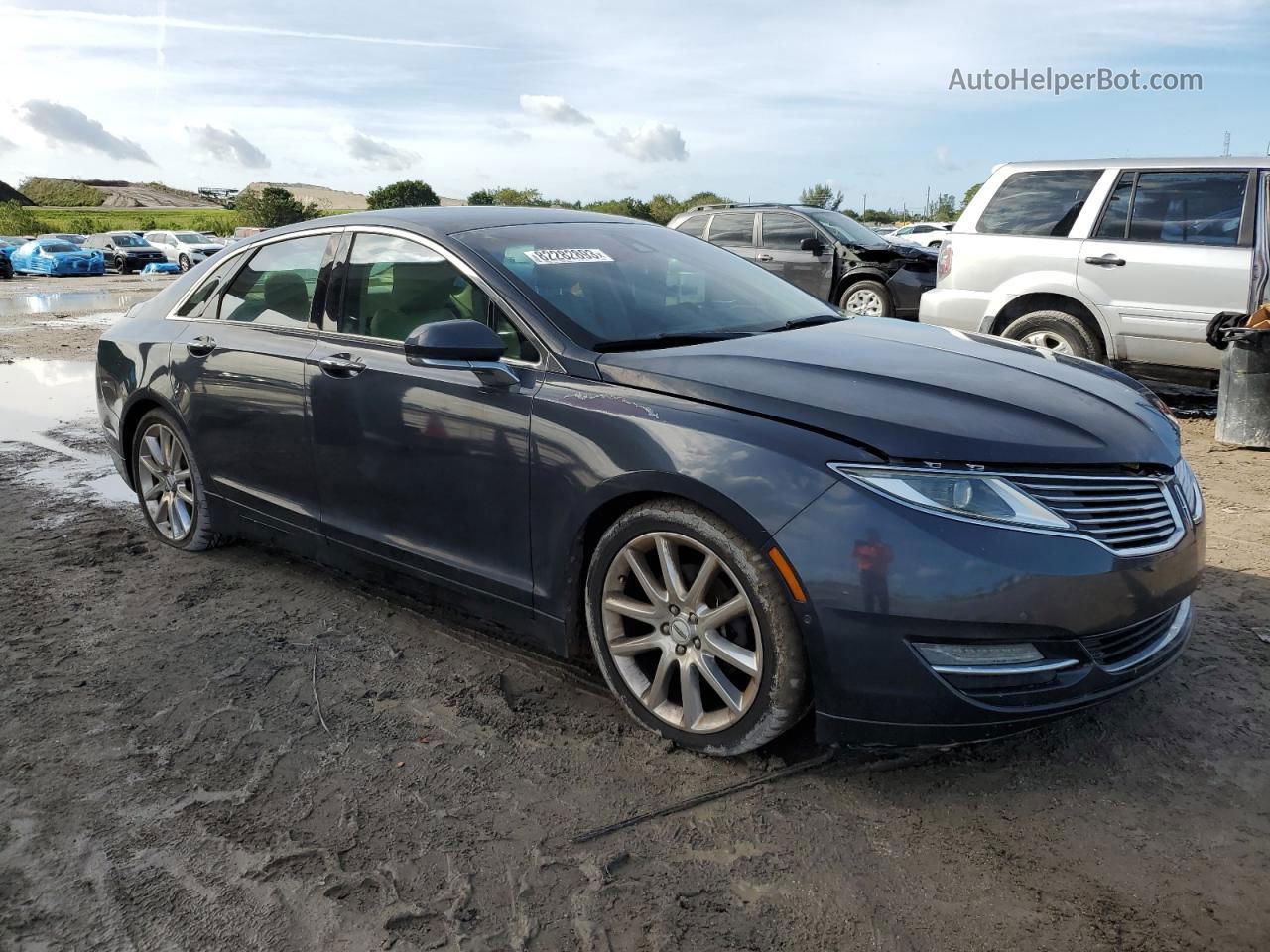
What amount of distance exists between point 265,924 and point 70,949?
416 millimetres

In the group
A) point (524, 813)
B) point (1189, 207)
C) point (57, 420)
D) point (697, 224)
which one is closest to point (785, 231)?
point (697, 224)

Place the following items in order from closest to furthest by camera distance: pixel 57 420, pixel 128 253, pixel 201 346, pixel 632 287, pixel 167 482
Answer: pixel 632 287, pixel 201 346, pixel 167 482, pixel 57 420, pixel 128 253

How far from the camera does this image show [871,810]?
9.02 feet

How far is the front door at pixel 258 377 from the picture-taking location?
4070 mm

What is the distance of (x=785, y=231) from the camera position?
41.9 ft

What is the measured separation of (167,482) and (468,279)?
2338 millimetres

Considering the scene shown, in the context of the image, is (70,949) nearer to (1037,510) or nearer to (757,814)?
(757,814)

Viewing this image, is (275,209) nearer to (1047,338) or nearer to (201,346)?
(1047,338)

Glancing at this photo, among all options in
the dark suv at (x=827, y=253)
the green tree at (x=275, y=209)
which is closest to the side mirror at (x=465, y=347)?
the dark suv at (x=827, y=253)

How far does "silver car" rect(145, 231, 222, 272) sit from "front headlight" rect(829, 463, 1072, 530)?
39.1 m

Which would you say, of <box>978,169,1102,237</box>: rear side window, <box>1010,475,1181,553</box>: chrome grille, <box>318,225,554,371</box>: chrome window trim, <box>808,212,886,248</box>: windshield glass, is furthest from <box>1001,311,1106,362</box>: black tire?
<box>318,225,554,371</box>: chrome window trim

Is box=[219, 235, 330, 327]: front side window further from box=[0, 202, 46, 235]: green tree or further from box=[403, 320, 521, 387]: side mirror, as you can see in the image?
box=[0, 202, 46, 235]: green tree

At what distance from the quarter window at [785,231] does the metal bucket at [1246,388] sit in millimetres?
6448

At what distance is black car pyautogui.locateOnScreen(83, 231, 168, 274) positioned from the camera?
125 feet
